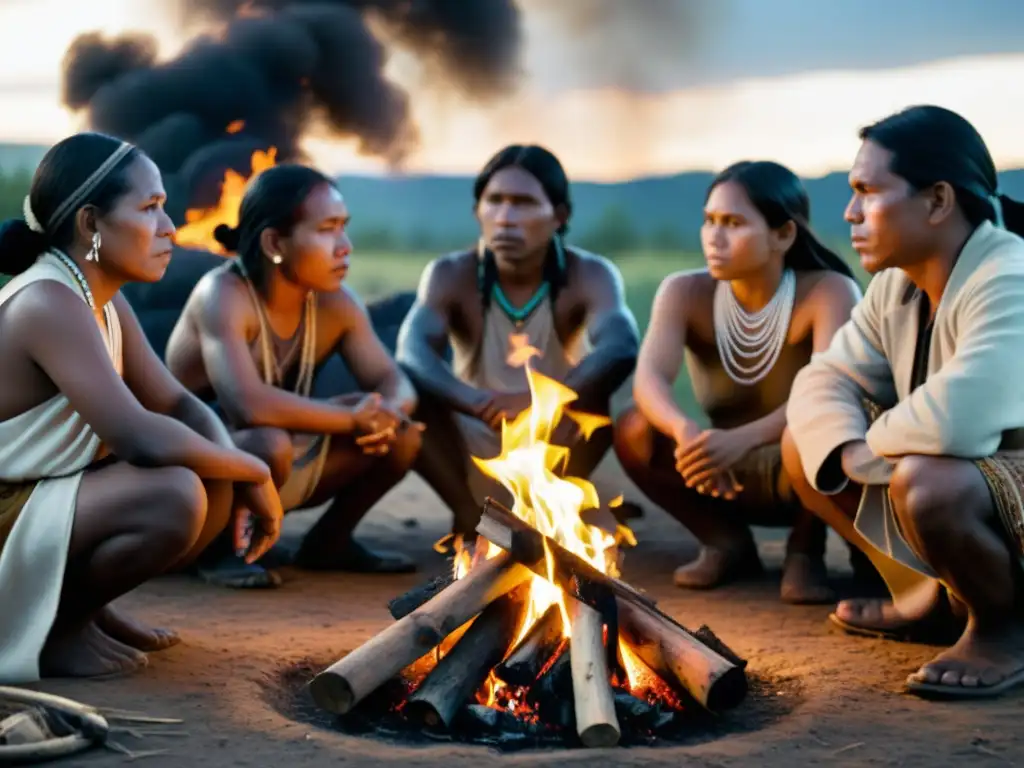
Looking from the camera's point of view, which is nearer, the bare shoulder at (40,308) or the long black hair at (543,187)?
the bare shoulder at (40,308)

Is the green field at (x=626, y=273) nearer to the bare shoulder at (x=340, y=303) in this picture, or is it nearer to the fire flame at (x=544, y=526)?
the bare shoulder at (x=340, y=303)

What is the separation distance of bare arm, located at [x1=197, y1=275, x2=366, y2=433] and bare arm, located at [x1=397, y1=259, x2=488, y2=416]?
52 centimetres

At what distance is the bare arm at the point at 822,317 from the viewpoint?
526cm

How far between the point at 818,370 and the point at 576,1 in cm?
842

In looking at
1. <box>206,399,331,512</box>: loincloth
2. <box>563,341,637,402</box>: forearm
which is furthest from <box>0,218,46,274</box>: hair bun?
<box>563,341,637,402</box>: forearm

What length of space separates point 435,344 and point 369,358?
0.45 meters

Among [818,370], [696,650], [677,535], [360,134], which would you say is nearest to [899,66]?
[360,134]

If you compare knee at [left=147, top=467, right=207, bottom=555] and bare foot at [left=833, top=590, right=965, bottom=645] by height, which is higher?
knee at [left=147, top=467, right=207, bottom=555]

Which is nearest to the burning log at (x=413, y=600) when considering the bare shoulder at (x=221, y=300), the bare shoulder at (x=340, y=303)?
the bare shoulder at (x=221, y=300)

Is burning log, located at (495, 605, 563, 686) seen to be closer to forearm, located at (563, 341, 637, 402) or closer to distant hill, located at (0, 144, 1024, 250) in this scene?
forearm, located at (563, 341, 637, 402)

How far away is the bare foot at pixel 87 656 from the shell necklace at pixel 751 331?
106 inches

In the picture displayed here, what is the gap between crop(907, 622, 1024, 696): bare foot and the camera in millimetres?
3795

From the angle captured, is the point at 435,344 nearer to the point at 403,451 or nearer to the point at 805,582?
the point at 403,451

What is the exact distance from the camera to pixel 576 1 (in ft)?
40.4
